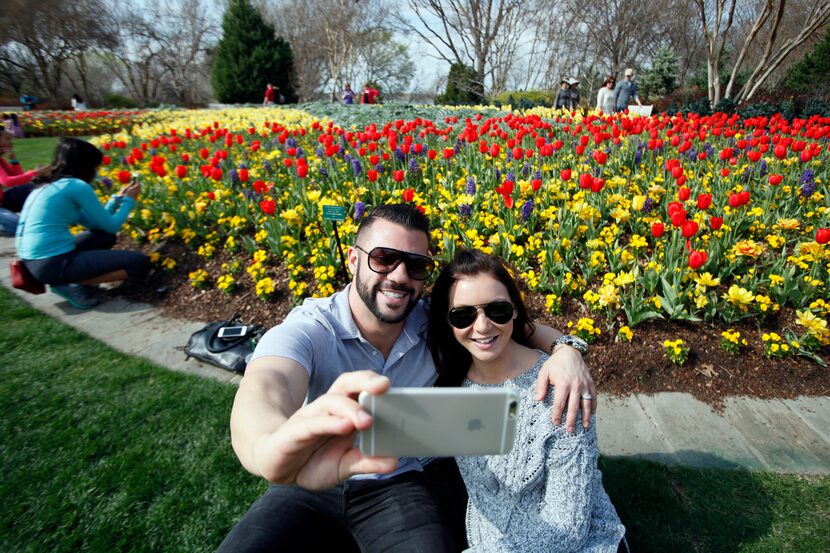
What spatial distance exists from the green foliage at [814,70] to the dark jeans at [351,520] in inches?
918

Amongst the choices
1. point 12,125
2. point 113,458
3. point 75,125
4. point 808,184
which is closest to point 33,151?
point 12,125

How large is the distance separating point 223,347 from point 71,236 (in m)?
2.21

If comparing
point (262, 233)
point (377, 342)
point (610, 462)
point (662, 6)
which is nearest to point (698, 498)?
point (610, 462)

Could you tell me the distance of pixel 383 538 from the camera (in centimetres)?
156

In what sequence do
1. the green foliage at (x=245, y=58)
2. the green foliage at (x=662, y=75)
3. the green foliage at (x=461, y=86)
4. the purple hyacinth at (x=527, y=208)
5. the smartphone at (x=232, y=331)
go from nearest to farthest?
the smartphone at (x=232, y=331) → the purple hyacinth at (x=527, y=208) → the green foliage at (x=461, y=86) → the green foliage at (x=245, y=58) → the green foliage at (x=662, y=75)

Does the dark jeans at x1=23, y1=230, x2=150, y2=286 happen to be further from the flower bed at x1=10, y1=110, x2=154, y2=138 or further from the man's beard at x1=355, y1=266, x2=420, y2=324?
the flower bed at x1=10, y1=110, x2=154, y2=138

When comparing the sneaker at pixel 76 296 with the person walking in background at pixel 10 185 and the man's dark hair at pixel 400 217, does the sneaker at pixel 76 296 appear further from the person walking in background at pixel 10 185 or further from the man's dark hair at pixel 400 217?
the man's dark hair at pixel 400 217

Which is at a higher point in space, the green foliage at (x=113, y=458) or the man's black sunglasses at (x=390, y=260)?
the man's black sunglasses at (x=390, y=260)

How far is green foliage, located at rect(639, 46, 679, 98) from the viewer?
25.6 m

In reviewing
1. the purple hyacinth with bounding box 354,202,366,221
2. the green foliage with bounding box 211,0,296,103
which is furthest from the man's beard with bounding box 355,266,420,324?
the green foliage with bounding box 211,0,296,103

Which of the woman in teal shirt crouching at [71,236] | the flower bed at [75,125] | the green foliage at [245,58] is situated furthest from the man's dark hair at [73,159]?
the green foliage at [245,58]

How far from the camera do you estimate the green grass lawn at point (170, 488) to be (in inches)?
73.8

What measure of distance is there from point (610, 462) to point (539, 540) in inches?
40.4

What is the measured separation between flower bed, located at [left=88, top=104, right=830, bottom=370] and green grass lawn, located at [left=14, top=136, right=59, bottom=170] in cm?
652
